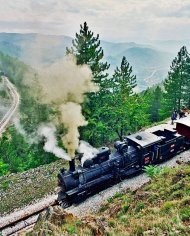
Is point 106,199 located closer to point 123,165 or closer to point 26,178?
point 123,165

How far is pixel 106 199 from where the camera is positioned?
1647 cm

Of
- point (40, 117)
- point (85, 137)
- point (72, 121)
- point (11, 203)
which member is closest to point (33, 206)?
point (11, 203)

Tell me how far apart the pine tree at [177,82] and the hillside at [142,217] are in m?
25.5

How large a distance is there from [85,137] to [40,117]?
6.42 meters

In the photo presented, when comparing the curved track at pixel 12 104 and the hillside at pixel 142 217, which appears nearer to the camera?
the hillside at pixel 142 217

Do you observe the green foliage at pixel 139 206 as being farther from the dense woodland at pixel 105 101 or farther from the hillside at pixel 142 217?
the dense woodland at pixel 105 101

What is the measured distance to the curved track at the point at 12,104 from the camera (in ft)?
206

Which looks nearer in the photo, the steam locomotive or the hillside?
the hillside

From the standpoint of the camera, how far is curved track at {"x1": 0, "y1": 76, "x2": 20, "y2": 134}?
62713mm

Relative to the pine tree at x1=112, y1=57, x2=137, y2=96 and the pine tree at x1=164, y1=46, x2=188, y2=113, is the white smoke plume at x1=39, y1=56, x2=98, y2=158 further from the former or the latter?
the pine tree at x1=164, y1=46, x2=188, y2=113

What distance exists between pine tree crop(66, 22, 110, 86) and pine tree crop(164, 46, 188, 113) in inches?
574

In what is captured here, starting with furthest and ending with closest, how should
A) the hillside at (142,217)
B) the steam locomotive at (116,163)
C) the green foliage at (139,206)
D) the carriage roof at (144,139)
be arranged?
1. the carriage roof at (144,139)
2. the steam locomotive at (116,163)
3. the green foliage at (139,206)
4. the hillside at (142,217)

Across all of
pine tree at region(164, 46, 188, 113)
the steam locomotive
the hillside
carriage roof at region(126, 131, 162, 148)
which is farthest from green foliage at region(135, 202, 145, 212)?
pine tree at region(164, 46, 188, 113)

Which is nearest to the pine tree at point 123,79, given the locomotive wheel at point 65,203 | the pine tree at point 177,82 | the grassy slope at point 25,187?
the pine tree at point 177,82
